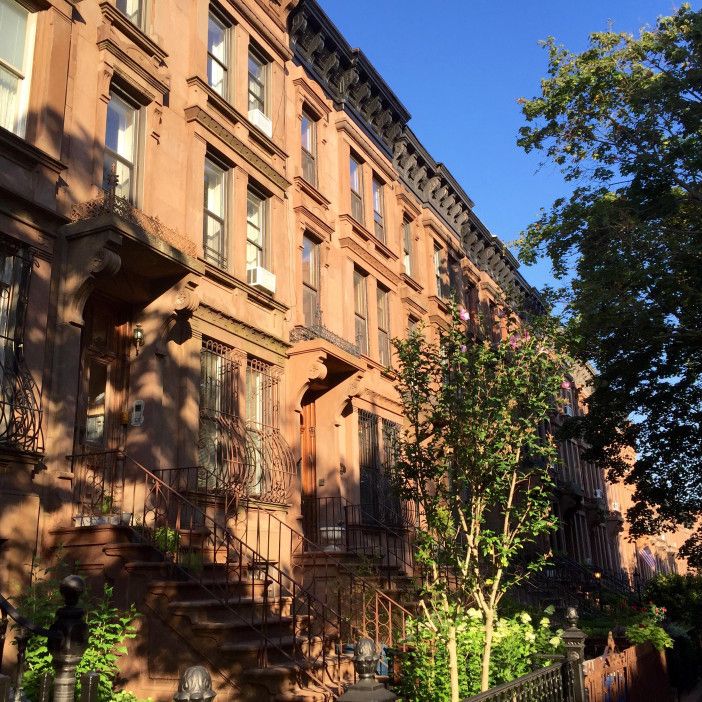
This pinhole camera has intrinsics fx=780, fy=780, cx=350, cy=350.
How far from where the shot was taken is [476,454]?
909cm

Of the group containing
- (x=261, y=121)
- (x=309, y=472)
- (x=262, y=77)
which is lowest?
(x=309, y=472)

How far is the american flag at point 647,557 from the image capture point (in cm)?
6200

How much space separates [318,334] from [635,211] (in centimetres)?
931

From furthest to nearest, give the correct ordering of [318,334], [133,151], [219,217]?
[318,334], [219,217], [133,151]

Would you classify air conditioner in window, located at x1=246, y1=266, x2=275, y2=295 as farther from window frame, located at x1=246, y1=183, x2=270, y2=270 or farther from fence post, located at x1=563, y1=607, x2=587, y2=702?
fence post, located at x1=563, y1=607, x2=587, y2=702

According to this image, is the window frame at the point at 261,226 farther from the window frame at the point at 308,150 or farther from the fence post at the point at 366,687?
the fence post at the point at 366,687

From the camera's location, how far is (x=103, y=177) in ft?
36.4

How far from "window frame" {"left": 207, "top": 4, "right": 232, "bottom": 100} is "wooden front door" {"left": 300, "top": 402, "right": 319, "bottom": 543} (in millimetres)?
6386

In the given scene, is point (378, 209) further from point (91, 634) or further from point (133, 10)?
point (91, 634)

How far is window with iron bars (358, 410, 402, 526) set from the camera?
17.4 m

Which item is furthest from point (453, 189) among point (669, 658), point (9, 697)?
point (9, 697)

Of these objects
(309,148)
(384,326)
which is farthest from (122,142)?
(384,326)

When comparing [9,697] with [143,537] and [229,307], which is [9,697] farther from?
[229,307]

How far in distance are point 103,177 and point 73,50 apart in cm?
170
